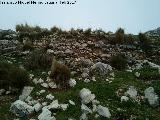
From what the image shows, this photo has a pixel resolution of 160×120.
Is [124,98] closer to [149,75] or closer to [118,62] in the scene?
[149,75]

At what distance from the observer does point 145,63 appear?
624 inches

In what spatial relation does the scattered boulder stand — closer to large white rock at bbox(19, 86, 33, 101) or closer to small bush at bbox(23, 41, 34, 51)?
large white rock at bbox(19, 86, 33, 101)

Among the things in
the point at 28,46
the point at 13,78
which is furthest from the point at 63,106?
the point at 28,46

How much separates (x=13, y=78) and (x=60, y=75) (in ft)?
4.95

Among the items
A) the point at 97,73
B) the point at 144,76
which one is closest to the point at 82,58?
the point at 97,73

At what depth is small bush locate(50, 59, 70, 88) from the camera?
12.6 metres

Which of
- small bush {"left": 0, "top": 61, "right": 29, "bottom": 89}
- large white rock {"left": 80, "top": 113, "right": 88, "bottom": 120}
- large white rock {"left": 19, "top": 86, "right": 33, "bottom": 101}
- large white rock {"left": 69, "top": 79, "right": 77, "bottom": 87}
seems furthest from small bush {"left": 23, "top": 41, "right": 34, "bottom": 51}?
large white rock {"left": 80, "top": 113, "right": 88, "bottom": 120}

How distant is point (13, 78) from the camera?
12516 mm

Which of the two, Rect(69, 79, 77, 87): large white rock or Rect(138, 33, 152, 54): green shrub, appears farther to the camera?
Rect(138, 33, 152, 54): green shrub

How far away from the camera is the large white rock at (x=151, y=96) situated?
462 inches

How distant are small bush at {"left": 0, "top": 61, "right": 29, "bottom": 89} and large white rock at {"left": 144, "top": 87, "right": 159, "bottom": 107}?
3.80m

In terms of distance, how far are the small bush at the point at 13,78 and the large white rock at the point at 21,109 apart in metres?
1.39

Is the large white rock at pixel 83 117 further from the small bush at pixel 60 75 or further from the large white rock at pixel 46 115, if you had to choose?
Result: the small bush at pixel 60 75

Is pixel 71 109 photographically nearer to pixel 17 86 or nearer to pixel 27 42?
pixel 17 86
